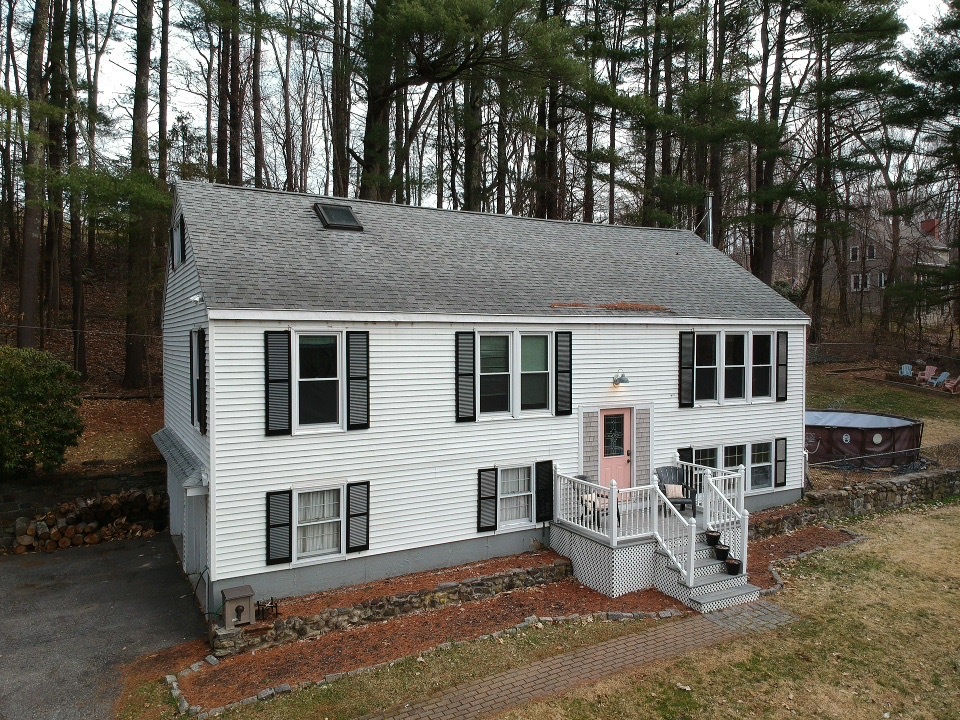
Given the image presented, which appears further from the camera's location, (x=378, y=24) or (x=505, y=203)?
(x=505, y=203)

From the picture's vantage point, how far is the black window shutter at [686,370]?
1323 cm

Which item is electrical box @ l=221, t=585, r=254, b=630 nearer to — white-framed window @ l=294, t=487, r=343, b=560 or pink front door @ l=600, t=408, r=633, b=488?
white-framed window @ l=294, t=487, r=343, b=560

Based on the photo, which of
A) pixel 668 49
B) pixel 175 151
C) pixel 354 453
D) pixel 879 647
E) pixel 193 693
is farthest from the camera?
pixel 668 49

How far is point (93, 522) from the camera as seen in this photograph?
1373 centimetres

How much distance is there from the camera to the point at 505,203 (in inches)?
1179

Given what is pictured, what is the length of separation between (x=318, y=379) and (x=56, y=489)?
8.46m

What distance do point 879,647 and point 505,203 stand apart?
80.8ft

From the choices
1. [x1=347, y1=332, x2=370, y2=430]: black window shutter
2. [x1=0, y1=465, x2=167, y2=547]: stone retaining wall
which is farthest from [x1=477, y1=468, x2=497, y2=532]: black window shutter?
[x1=0, y1=465, x2=167, y2=547]: stone retaining wall

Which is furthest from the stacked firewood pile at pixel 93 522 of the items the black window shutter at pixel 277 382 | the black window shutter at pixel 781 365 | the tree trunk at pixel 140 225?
the black window shutter at pixel 781 365

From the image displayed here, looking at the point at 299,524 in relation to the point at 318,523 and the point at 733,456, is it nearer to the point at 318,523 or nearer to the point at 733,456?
the point at 318,523

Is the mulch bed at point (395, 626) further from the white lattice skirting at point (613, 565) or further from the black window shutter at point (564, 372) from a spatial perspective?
the black window shutter at point (564, 372)

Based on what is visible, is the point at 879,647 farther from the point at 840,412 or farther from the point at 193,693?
the point at 840,412

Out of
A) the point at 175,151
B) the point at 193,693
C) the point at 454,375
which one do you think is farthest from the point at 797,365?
the point at 175,151

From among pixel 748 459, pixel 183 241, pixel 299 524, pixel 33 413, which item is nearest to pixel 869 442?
pixel 748 459
